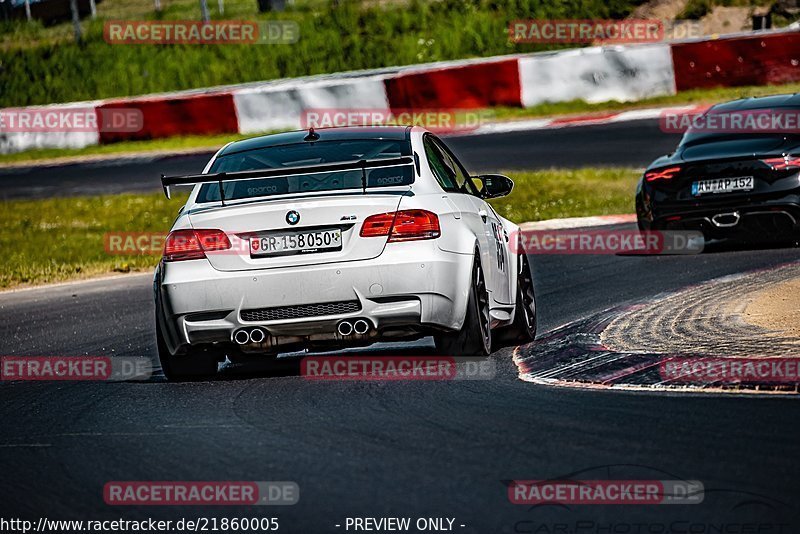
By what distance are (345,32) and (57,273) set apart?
20.9 meters

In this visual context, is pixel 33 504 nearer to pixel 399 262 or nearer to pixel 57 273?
pixel 399 262

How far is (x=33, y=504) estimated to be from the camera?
5.43 meters

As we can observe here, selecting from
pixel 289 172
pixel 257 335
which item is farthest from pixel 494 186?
pixel 257 335

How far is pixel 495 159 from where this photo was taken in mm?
24000

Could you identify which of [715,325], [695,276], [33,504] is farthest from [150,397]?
[695,276]

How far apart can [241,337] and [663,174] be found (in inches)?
269

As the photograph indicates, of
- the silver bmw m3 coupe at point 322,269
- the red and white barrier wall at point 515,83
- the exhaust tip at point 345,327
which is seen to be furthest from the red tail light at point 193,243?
the red and white barrier wall at point 515,83

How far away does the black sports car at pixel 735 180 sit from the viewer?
42.8 ft

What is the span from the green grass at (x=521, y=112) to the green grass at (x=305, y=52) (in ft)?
16.1

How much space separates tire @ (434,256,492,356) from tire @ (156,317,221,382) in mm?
1263

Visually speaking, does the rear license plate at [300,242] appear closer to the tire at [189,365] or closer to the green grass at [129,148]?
the tire at [189,365]

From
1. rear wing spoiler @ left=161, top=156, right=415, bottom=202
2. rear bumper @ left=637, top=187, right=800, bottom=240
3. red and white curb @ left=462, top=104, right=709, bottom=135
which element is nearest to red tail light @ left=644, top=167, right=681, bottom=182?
rear bumper @ left=637, top=187, right=800, bottom=240

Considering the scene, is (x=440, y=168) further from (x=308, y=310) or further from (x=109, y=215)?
(x=109, y=215)

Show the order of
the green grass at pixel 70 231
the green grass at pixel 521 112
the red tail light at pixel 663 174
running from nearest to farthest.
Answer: the red tail light at pixel 663 174, the green grass at pixel 70 231, the green grass at pixel 521 112
